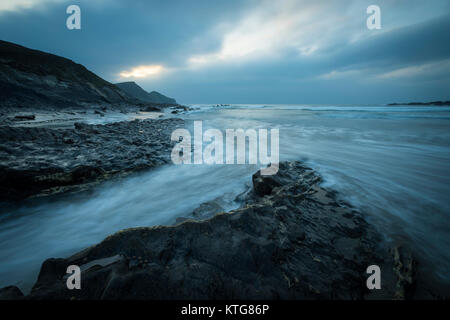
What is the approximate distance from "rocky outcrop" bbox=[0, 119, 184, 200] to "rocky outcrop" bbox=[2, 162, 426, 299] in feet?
8.10

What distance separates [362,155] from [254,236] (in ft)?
19.0

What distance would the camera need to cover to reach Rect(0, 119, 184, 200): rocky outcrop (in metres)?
2.85

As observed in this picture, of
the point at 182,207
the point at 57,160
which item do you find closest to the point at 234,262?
the point at 182,207

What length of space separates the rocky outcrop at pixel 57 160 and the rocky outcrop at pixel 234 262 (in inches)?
97.2

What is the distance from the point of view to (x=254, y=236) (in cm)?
150

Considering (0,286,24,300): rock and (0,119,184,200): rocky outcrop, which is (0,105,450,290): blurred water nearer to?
(0,119,184,200): rocky outcrop

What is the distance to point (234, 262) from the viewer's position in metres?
1.27

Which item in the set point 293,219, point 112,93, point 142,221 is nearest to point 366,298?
point 293,219

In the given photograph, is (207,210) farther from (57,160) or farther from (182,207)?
(57,160)

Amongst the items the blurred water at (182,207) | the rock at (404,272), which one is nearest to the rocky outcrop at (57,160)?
the blurred water at (182,207)

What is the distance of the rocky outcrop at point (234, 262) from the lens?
106 centimetres

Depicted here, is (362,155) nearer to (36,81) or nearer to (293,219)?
(293,219)

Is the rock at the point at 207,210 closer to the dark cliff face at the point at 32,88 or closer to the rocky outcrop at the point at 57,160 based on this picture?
the rocky outcrop at the point at 57,160

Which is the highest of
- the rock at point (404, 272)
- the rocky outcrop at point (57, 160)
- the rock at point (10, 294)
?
the rocky outcrop at point (57, 160)
